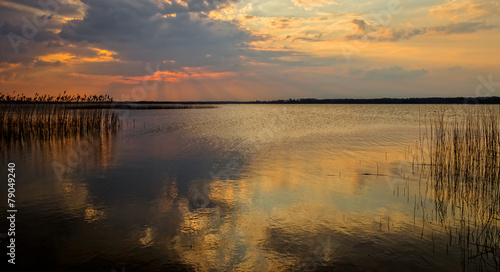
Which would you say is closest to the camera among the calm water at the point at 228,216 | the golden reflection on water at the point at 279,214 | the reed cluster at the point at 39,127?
the calm water at the point at 228,216

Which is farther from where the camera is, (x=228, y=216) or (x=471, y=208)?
(x=471, y=208)

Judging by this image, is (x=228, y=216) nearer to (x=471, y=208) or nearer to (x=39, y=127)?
(x=471, y=208)

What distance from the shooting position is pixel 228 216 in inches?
293

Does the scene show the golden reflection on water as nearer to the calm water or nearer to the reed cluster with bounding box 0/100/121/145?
the calm water

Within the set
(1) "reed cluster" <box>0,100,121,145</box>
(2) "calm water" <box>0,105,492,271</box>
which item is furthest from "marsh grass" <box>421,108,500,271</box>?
(1) "reed cluster" <box>0,100,121,145</box>

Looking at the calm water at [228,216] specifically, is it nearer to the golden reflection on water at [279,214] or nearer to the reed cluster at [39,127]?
the golden reflection on water at [279,214]

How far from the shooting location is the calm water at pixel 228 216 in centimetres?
535

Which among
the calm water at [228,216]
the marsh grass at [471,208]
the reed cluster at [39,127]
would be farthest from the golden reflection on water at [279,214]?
the reed cluster at [39,127]

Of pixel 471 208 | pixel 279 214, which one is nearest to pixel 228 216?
pixel 279 214

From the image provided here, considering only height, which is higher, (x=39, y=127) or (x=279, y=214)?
(x=39, y=127)

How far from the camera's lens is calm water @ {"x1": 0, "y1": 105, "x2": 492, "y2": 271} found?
535cm

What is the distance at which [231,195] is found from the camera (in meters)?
9.16

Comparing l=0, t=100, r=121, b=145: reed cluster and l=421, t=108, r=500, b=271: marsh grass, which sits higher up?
l=0, t=100, r=121, b=145: reed cluster

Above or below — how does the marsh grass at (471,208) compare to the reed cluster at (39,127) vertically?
below
